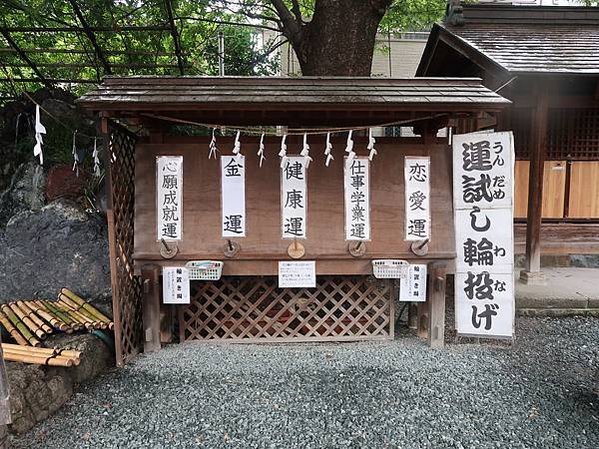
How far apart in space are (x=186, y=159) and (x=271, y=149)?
0.99 m

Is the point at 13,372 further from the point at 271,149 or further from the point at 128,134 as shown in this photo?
the point at 271,149

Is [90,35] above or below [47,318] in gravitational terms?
above

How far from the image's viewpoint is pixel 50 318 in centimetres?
451

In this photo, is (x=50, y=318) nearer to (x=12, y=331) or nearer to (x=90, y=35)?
(x=12, y=331)

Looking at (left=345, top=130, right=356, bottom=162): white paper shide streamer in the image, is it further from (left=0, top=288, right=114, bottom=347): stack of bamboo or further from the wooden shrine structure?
(left=0, top=288, right=114, bottom=347): stack of bamboo

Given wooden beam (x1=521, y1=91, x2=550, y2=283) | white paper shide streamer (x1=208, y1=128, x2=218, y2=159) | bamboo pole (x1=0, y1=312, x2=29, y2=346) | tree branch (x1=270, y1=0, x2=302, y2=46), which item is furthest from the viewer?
tree branch (x1=270, y1=0, x2=302, y2=46)

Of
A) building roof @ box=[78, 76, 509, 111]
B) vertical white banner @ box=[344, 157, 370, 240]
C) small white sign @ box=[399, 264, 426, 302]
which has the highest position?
building roof @ box=[78, 76, 509, 111]

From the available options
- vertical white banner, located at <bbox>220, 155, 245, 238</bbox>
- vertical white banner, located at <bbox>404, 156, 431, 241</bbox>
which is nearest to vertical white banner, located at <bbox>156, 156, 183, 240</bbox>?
vertical white banner, located at <bbox>220, 155, 245, 238</bbox>

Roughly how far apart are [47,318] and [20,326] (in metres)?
0.25

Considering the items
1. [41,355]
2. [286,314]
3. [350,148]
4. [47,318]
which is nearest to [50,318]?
[47,318]

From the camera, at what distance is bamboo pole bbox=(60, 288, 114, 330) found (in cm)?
469

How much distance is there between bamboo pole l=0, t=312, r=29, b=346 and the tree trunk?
17.3ft

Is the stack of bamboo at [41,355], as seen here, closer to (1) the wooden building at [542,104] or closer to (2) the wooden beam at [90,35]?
(2) the wooden beam at [90,35]

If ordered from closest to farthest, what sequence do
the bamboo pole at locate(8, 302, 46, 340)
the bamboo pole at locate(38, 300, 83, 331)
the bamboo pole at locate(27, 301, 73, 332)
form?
the bamboo pole at locate(8, 302, 46, 340) → the bamboo pole at locate(27, 301, 73, 332) → the bamboo pole at locate(38, 300, 83, 331)
